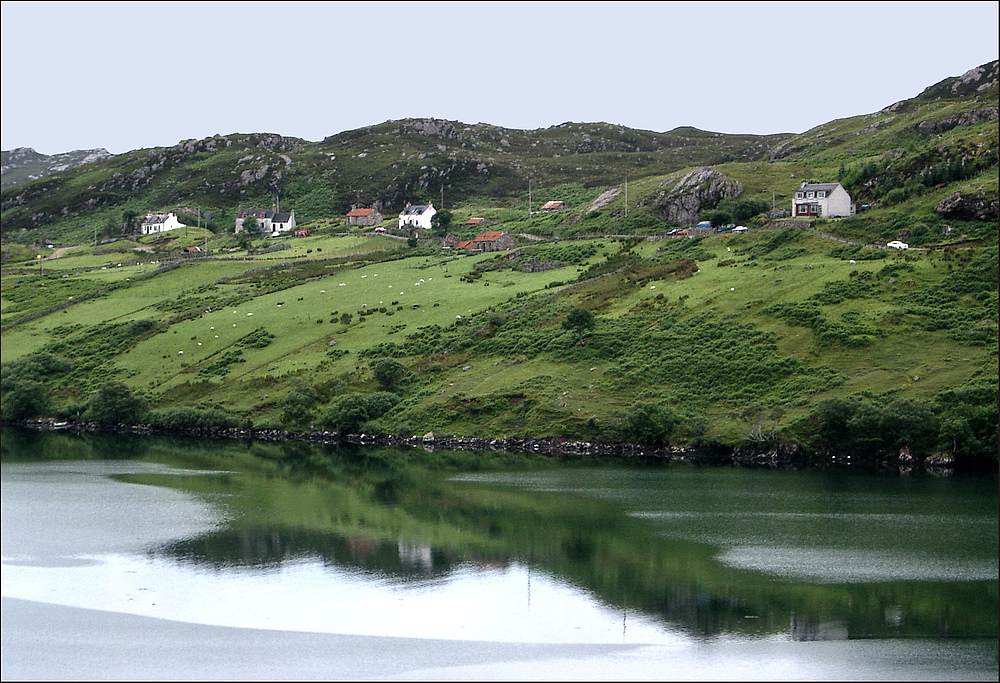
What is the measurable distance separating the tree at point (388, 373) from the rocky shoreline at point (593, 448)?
7.46 metres

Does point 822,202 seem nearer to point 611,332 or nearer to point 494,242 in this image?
point 494,242

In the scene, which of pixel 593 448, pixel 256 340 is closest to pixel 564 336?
pixel 593 448

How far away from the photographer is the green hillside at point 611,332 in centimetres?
8806

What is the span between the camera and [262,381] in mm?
109688

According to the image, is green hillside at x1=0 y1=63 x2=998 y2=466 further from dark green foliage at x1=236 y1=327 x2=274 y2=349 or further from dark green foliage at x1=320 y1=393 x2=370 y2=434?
dark green foliage at x1=236 y1=327 x2=274 y2=349

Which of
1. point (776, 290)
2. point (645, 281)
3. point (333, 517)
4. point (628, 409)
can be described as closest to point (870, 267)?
point (776, 290)

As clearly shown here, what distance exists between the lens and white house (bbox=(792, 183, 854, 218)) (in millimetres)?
138125

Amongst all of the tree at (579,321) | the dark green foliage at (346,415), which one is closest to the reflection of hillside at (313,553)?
the dark green foliage at (346,415)

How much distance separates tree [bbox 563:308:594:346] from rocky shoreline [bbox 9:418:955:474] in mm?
17994

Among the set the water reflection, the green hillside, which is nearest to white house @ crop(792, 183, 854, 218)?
the green hillside

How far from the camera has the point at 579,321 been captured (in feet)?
347

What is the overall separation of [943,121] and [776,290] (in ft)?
268

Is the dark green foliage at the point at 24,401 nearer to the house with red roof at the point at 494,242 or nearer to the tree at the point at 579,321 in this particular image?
the tree at the point at 579,321

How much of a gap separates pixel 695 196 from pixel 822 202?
77.1 feet
